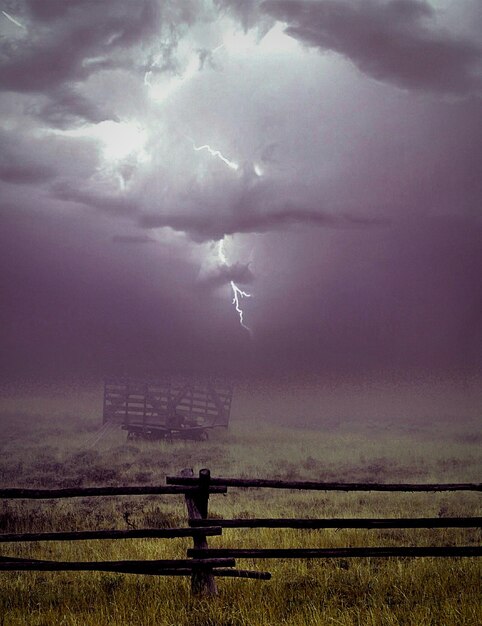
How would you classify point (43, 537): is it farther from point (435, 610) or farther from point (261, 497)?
point (261, 497)

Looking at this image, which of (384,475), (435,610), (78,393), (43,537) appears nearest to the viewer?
(435,610)

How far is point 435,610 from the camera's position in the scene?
4.72m

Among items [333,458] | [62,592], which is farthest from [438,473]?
[62,592]

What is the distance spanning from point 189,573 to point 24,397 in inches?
2381

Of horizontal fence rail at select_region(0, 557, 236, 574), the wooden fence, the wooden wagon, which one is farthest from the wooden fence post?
the wooden wagon

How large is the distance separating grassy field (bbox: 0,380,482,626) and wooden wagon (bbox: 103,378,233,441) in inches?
47.1

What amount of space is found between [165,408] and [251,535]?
18.4 metres

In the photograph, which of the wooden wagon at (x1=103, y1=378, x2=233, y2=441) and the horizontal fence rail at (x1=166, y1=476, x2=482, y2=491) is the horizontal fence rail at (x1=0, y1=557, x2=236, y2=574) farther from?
the wooden wagon at (x1=103, y1=378, x2=233, y2=441)

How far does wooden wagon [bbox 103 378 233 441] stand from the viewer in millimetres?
24391

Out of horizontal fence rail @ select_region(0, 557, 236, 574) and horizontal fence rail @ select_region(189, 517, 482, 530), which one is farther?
horizontal fence rail @ select_region(189, 517, 482, 530)

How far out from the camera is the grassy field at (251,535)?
15.6ft

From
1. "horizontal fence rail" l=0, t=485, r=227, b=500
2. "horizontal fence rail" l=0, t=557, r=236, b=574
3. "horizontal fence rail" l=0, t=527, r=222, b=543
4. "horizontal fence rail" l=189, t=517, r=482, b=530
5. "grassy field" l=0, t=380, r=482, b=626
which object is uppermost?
"horizontal fence rail" l=0, t=485, r=227, b=500

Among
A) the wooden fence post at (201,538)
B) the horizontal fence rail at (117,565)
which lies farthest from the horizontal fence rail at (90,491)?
the horizontal fence rail at (117,565)

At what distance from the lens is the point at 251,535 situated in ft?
28.5
